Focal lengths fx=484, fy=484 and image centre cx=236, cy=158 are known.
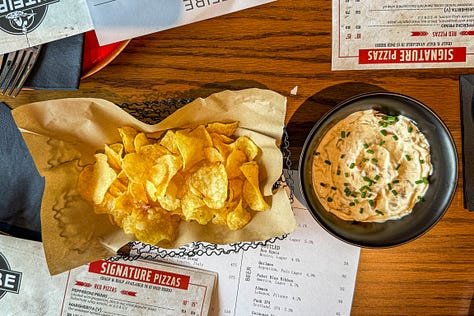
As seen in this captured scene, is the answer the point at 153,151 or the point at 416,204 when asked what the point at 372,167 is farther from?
the point at 153,151

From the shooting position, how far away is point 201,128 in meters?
1.12

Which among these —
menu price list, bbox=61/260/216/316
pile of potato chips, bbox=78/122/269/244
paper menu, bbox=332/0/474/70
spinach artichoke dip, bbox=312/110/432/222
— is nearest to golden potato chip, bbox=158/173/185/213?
pile of potato chips, bbox=78/122/269/244

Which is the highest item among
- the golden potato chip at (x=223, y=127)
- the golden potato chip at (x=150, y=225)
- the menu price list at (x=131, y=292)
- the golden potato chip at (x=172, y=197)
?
the golden potato chip at (x=223, y=127)

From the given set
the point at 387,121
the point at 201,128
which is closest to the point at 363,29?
the point at 387,121

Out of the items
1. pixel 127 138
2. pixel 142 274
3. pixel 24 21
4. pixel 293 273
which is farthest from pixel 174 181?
pixel 24 21

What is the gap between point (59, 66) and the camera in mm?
1086

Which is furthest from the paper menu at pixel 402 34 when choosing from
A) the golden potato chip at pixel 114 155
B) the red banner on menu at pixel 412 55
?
the golden potato chip at pixel 114 155

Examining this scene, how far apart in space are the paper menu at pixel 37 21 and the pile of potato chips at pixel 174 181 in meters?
0.26

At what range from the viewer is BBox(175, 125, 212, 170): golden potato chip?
1069mm

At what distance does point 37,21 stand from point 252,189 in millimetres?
613

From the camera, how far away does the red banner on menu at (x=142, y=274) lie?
123 centimetres

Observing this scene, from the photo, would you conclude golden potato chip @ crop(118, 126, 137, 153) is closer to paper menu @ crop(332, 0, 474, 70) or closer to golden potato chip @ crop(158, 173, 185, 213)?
golden potato chip @ crop(158, 173, 185, 213)

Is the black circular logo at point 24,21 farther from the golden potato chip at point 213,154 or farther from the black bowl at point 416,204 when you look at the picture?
the black bowl at point 416,204

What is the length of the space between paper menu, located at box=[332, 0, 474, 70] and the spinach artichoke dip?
0.15 m
